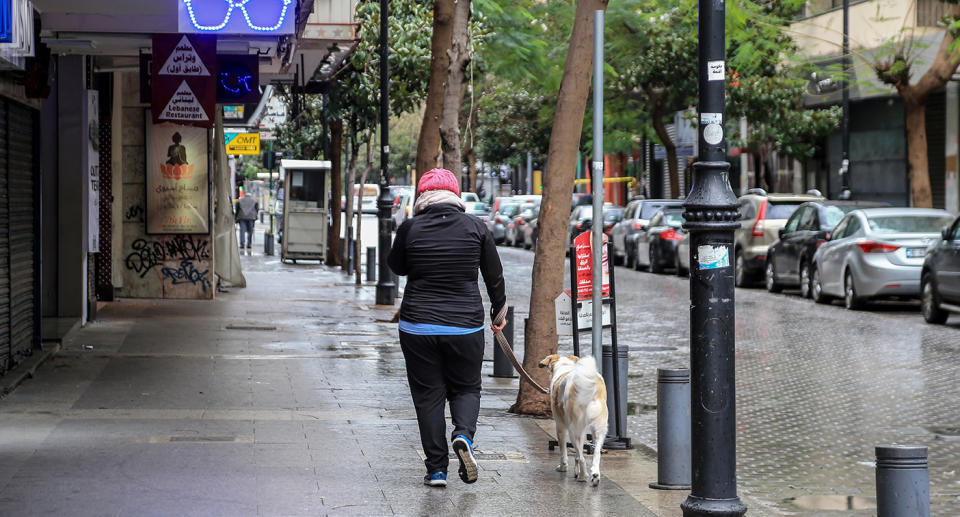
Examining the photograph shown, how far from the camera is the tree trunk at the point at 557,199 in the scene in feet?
35.5

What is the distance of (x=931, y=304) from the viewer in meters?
18.1

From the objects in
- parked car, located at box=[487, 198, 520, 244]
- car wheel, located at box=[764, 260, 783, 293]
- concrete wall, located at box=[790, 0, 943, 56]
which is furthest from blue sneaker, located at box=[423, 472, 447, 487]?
parked car, located at box=[487, 198, 520, 244]

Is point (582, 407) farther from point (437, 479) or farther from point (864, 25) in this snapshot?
point (864, 25)

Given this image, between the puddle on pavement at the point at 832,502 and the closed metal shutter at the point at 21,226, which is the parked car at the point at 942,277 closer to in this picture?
the puddle on pavement at the point at 832,502

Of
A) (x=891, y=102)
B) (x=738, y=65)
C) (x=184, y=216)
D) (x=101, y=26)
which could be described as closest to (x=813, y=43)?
(x=891, y=102)

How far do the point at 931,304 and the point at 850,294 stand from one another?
8.88 ft

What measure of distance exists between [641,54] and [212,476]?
33641 mm

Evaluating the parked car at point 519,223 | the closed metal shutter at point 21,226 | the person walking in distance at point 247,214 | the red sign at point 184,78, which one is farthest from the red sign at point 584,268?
the parked car at point 519,223

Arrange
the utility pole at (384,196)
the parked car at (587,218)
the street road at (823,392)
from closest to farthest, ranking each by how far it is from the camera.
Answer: the street road at (823,392) → the utility pole at (384,196) → the parked car at (587,218)

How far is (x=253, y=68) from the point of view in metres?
17.0

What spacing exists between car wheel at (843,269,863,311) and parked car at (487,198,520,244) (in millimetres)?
29074

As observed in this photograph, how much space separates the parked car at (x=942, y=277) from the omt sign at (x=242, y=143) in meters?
20.6

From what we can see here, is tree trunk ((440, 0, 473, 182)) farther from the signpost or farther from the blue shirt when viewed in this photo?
the blue shirt

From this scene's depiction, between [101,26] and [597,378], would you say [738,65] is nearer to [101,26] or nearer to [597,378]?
[101,26]
